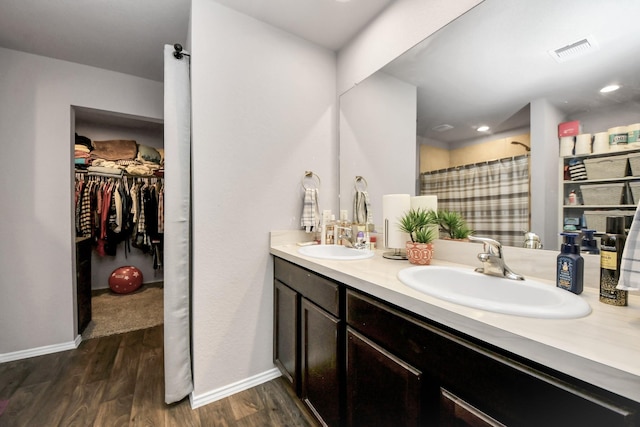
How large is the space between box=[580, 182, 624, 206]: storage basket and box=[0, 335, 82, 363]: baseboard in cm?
336

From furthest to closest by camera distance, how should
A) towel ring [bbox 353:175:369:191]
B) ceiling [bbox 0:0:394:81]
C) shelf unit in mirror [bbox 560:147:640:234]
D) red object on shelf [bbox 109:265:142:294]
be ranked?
1. red object on shelf [bbox 109:265:142:294]
2. towel ring [bbox 353:175:369:191]
3. ceiling [bbox 0:0:394:81]
4. shelf unit in mirror [bbox 560:147:640:234]

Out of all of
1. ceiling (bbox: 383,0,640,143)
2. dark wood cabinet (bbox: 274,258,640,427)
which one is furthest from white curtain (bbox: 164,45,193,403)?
ceiling (bbox: 383,0,640,143)

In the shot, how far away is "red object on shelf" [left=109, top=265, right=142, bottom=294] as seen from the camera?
332 cm

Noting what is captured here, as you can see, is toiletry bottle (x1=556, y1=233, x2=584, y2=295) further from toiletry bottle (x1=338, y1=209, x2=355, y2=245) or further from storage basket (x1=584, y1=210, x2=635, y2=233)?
toiletry bottle (x1=338, y1=209, x2=355, y2=245)

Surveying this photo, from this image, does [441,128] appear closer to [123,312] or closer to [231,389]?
[231,389]

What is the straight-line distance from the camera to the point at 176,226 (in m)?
1.51

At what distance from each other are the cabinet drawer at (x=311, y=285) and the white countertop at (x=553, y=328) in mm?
132

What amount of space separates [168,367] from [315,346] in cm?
90

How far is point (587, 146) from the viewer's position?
89cm

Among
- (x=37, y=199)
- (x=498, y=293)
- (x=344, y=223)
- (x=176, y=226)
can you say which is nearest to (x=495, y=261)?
(x=498, y=293)

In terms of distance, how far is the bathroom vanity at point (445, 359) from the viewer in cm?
46

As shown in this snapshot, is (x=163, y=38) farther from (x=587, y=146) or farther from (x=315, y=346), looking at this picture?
(x=587, y=146)

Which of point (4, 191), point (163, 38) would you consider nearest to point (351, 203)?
point (163, 38)

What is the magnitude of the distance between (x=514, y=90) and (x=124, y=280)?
4.29 meters
